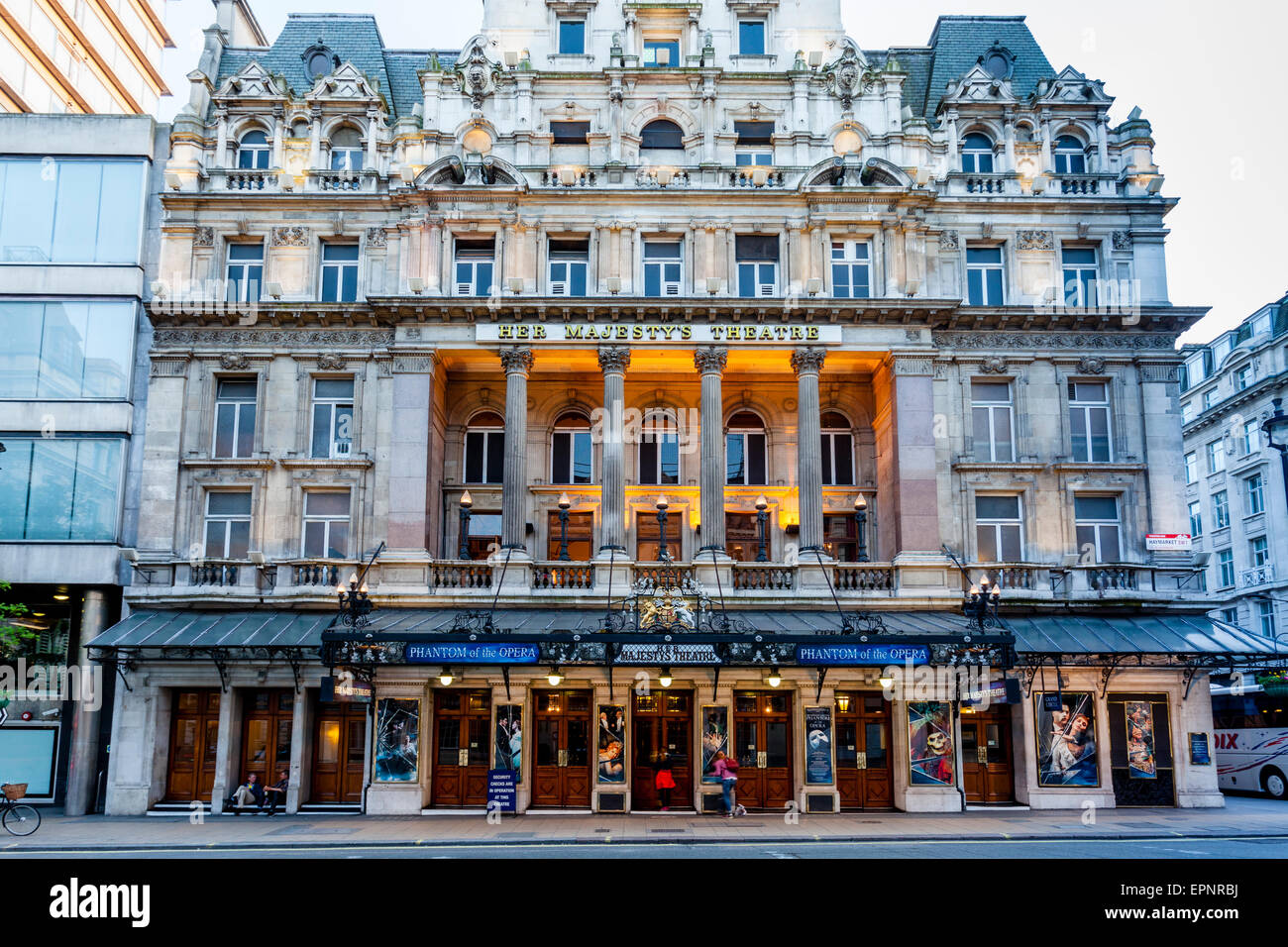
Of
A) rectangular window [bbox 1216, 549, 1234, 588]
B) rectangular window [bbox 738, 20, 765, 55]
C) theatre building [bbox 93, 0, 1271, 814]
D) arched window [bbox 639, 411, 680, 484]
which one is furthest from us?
rectangular window [bbox 1216, 549, 1234, 588]

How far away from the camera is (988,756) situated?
31016 millimetres

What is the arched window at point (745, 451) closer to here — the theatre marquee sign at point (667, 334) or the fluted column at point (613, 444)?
the theatre marquee sign at point (667, 334)

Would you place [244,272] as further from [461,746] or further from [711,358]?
[461,746]

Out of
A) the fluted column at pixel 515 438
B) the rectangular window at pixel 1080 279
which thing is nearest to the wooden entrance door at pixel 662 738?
the fluted column at pixel 515 438

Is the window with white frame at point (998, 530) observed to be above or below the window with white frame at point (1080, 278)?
below

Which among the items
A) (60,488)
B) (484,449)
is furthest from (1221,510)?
(60,488)

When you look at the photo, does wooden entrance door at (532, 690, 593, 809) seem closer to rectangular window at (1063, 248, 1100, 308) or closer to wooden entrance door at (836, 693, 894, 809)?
wooden entrance door at (836, 693, 894, 809)

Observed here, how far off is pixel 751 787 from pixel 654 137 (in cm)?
2237

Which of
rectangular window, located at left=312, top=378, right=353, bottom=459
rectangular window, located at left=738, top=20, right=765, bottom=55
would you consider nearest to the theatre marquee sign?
rectangular window, located at left=312, top=378, right=353, bottom=459

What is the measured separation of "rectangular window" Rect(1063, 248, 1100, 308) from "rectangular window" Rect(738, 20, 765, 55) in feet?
44.2

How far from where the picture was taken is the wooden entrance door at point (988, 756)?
30.8 metres

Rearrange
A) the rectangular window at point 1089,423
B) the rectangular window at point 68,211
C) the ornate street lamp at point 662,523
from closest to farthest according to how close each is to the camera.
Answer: the ornate street lamp at point 662,523 → the rectangular window at point 1089,423 → the rectangular window at point 68,211

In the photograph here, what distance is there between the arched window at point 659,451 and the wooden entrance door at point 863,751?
9818mm

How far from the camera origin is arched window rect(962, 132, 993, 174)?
35.5 m
